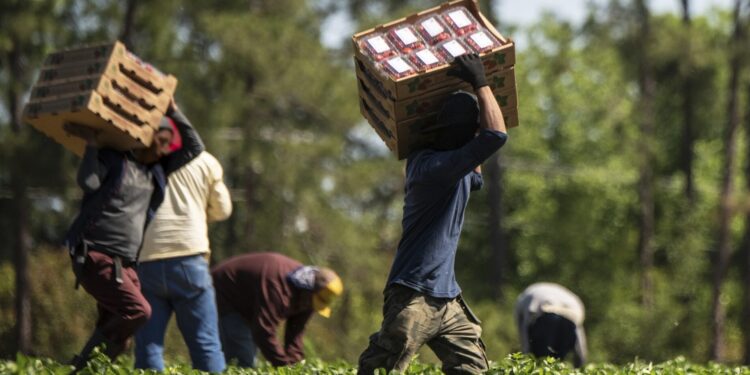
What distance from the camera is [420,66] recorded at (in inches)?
297

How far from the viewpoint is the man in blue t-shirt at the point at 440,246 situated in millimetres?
7273

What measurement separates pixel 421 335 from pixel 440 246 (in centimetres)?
47

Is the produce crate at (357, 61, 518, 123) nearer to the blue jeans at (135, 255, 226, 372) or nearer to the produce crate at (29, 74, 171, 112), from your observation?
the produce crate at (29, 74, 171, 112)

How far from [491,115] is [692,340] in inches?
1150

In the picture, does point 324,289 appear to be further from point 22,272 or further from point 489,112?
point 22,272

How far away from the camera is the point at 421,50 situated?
7.68m

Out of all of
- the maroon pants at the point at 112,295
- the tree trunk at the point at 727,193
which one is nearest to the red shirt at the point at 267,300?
the maroon pants at the point at 112,295

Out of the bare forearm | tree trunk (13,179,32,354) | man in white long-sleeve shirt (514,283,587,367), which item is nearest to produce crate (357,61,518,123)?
the bare forearm

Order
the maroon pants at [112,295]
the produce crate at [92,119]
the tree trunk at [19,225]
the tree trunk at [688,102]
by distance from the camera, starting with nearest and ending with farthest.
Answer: the maroon pants at [112,295]
the produce crate at [92,119]
the tree trunk at [19,225]
the tree trunk at [688,102]

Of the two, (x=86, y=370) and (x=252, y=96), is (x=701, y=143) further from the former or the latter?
(x=86, y=370)

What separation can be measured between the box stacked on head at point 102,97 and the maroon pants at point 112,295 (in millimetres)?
845

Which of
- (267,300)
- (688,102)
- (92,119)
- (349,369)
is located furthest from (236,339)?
(688,102)

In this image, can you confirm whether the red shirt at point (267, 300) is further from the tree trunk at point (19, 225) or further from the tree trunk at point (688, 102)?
the tree trunk at point (688, 102)

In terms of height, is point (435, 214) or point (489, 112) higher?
point (489, 112)
